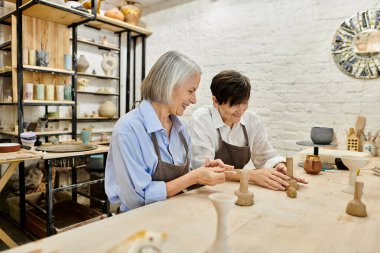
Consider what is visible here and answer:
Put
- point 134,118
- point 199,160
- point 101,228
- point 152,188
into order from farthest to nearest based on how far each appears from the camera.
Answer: point 199,160
point 134,118
point 152,188
point 101,228

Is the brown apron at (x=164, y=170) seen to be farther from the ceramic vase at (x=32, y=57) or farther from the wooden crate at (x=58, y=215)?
the ceramic vase at (x=32, y=57)

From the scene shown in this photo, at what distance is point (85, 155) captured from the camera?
2902 millimetres

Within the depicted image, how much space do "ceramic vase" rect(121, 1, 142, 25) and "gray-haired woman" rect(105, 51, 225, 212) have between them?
11.9 ft

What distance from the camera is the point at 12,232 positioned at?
3.06m

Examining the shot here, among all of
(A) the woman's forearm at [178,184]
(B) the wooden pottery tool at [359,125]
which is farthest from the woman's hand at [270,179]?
(B) the wooden pottery tool at [359,125]

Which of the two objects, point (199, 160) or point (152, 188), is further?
point (199, 160)

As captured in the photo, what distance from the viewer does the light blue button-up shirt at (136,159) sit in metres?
1.29

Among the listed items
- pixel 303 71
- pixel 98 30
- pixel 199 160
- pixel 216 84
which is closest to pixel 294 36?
pixel 303 71

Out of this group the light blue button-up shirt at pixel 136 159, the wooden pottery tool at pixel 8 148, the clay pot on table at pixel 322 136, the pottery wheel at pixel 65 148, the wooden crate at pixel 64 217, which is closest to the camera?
the light blue button-up shirt at pixel 136 159

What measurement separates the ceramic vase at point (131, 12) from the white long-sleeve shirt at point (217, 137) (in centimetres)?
328

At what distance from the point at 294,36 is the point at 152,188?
3005 mm

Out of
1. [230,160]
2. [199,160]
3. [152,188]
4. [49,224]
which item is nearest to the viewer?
[152,188]

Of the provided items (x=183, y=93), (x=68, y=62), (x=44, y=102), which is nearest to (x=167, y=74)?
(x=183, y=93)

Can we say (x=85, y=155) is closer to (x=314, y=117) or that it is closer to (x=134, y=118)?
(x=134, y=118)
